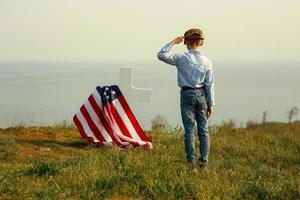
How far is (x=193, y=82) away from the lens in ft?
25.0

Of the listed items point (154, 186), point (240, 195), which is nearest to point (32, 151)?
point (154, 186)

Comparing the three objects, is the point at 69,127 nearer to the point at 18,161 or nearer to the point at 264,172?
the point at 18,161

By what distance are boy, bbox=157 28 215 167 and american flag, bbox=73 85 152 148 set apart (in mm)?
2655

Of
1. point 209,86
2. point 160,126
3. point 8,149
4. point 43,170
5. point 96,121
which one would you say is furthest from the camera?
point 160,126

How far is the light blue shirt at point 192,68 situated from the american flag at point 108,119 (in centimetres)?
287

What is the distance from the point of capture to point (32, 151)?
953cm

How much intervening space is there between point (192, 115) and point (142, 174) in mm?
1639

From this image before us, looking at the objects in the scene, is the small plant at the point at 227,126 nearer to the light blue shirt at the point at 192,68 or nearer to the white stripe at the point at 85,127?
the white stripe at the point at 85,127

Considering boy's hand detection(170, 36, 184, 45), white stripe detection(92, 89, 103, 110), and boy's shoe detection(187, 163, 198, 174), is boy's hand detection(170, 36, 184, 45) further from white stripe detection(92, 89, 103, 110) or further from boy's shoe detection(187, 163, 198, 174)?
white stripe detection(92, 89, 103, 110)

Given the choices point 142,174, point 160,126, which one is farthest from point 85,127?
point 142,174

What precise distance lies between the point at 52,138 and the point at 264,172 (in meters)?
4.99

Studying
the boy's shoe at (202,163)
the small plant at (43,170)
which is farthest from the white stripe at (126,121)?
the small plant at (43,170)

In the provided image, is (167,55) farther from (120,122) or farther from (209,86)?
(120,122)

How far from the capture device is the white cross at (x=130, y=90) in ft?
35.3
